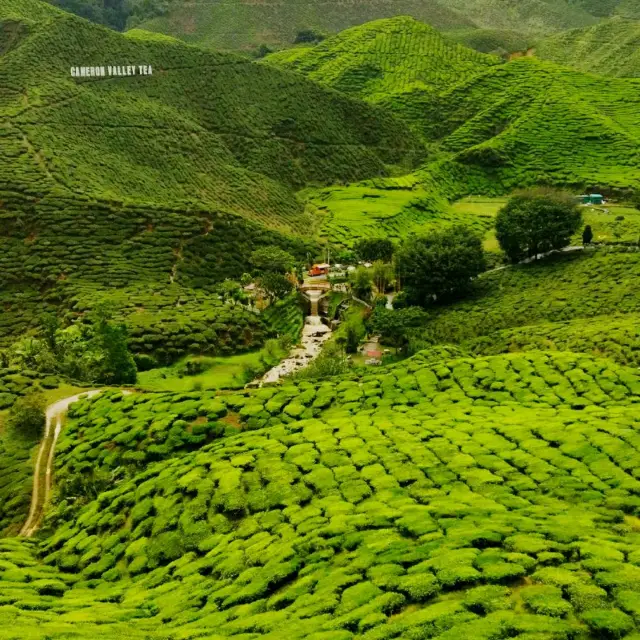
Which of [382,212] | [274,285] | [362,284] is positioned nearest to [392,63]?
[382,212]

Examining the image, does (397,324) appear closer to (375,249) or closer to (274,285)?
(274,285)

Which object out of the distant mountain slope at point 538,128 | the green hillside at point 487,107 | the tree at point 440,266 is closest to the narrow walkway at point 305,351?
the tree at point 440,266

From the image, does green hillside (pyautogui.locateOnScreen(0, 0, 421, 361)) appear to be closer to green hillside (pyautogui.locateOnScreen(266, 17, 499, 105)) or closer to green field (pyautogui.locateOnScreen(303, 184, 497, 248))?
green field (pyautogui.locateOnScreen(303, 184, 497, 248))

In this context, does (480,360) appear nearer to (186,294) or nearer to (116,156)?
(186,294)

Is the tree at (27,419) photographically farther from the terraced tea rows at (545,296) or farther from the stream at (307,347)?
the terraced tea rows at (545,296)

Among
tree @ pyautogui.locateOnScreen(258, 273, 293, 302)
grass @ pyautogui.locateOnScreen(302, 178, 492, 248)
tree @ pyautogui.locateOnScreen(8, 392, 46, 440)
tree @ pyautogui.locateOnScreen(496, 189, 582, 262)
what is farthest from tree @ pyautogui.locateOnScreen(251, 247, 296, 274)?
tree @ pyautogui.locateOnScreen(8, 392, 46, 440)

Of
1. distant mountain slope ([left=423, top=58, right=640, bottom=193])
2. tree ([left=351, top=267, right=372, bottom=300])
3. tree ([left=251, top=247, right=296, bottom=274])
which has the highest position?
distant mountain slope ([left=423, top=58, right=640, bottom=193])

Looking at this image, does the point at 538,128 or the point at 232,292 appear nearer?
the point at 232,292
